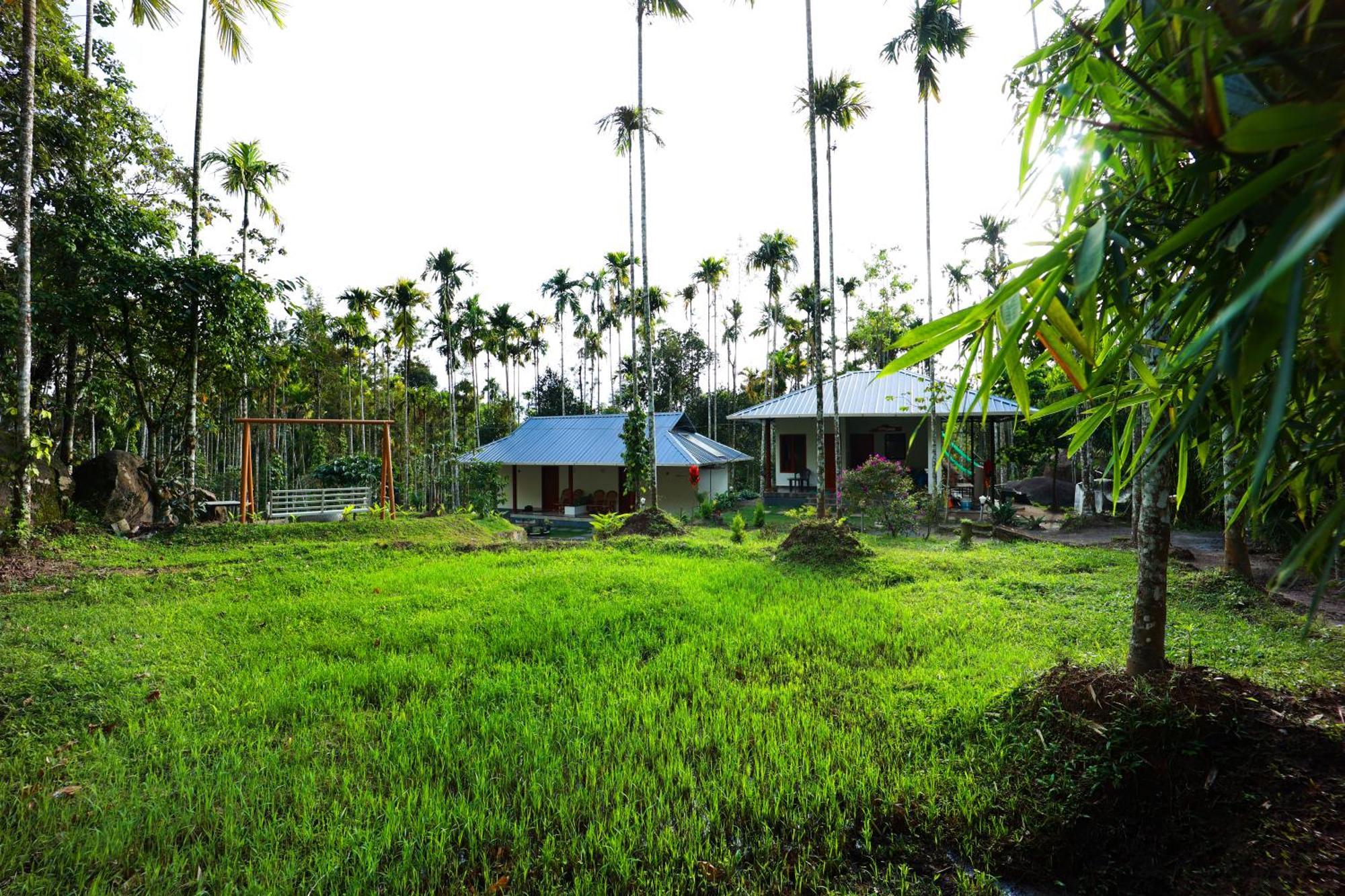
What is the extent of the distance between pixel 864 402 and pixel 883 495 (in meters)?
8.79

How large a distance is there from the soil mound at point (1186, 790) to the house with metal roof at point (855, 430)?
17.8 meters

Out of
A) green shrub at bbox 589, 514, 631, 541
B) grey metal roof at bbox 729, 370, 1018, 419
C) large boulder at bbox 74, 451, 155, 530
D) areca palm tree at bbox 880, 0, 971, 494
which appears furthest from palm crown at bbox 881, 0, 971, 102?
large boulder at bbox 74, 451, 155, 530

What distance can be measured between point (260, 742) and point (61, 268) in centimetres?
1197

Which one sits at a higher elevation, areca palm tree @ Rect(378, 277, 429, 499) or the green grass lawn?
areca palm tree @ Rect(378, 277, 429, 499)

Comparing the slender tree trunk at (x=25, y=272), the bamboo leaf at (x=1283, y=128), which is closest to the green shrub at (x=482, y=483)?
the slender tree trunk at (x=25, y=272)

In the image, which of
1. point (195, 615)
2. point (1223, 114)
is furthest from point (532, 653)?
point (1223, 114)

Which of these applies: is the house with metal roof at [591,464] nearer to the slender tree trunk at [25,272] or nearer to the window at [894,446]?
the window at [894,446]

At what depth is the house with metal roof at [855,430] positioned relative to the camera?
21625mm

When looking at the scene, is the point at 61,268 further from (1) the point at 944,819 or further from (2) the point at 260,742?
(1) the point at 944,819

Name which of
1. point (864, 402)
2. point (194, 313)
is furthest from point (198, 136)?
point (864, 402)

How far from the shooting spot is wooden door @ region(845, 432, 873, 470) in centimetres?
2434

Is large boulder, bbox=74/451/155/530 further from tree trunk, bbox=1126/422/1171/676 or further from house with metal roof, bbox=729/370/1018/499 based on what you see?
house with metal roof, bbox=729/370/1018/499

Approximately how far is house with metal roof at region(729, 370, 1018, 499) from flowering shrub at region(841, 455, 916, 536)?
235 inches

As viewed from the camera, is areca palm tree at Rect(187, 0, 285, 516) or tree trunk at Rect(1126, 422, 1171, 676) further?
areca palm tree at Rect(187, 0, 285, 516)
